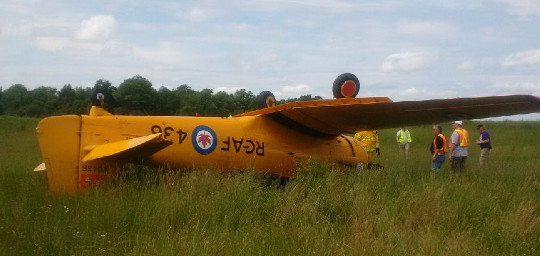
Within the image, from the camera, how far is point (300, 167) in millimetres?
8914

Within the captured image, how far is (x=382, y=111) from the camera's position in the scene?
8531 millimetres

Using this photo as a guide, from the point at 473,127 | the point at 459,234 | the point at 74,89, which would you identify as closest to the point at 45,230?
the point at 459,234

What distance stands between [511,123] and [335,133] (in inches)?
1429

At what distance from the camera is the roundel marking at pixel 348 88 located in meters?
9.61

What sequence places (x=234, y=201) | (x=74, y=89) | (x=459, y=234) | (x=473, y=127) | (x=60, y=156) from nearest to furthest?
1. (x=459, y=234)
2. (x=234, y=201)
3. (x=60, y=156)
4. (x=74, y=89)
5. (x=473, y=127)

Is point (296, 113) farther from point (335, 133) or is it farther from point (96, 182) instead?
point (96, 182)

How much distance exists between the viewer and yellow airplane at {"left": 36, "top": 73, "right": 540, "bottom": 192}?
279 inches

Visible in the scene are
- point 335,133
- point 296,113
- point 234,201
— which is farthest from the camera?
point 335,133

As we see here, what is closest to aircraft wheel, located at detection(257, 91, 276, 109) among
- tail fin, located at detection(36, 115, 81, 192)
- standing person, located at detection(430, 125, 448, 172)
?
tail fin, located at detection(36, 115, 81, 192)

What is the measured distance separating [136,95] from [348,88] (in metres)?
17.0

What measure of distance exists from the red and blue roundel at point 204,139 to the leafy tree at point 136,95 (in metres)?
15.1

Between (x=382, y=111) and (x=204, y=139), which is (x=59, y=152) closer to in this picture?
(x=204, y=139)

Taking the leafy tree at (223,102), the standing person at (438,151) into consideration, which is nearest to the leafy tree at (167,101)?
the leafy tree at (223,102)

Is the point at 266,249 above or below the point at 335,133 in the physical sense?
below
